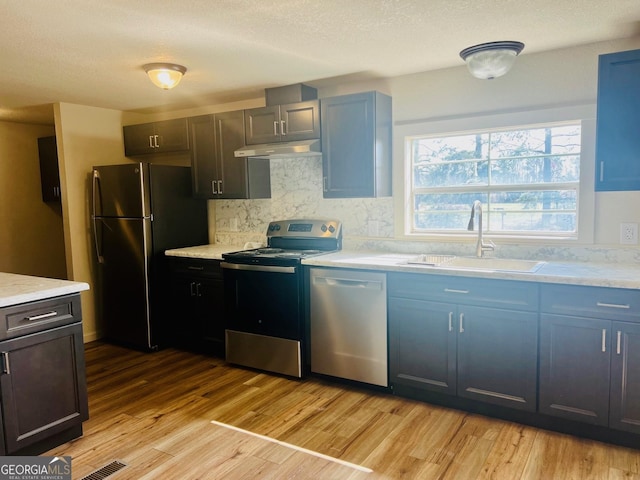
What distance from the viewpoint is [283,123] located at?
3684 mm

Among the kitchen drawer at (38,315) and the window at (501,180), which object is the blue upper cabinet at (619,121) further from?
the kitchen drawer at (38,315)

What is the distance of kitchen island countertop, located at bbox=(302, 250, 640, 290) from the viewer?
7.80 feet

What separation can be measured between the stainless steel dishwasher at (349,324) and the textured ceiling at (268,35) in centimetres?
144

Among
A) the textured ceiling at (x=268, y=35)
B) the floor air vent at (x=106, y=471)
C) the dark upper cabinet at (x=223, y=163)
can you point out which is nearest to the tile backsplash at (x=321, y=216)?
the dark upper cabinet at (x=223, y=163)

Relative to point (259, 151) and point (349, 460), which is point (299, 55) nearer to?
point (259, 151)

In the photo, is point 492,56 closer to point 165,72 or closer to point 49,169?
point 165,72

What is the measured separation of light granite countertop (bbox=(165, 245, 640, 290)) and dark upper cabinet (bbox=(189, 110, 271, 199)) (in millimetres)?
1021

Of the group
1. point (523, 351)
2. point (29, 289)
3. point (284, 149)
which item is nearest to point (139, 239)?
point (284, 149)

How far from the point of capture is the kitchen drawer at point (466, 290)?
8.46 feet

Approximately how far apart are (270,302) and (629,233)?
7.76 feet

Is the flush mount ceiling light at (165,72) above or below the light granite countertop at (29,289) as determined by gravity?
above

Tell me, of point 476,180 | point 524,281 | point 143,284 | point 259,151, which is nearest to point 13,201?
point 143,284

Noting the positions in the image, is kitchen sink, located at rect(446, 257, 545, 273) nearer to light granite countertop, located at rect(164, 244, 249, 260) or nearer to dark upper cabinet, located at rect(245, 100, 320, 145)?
dark upper cabinet, located at rect(245, 100, 320, 145)

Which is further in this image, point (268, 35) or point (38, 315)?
point (268, 35)
